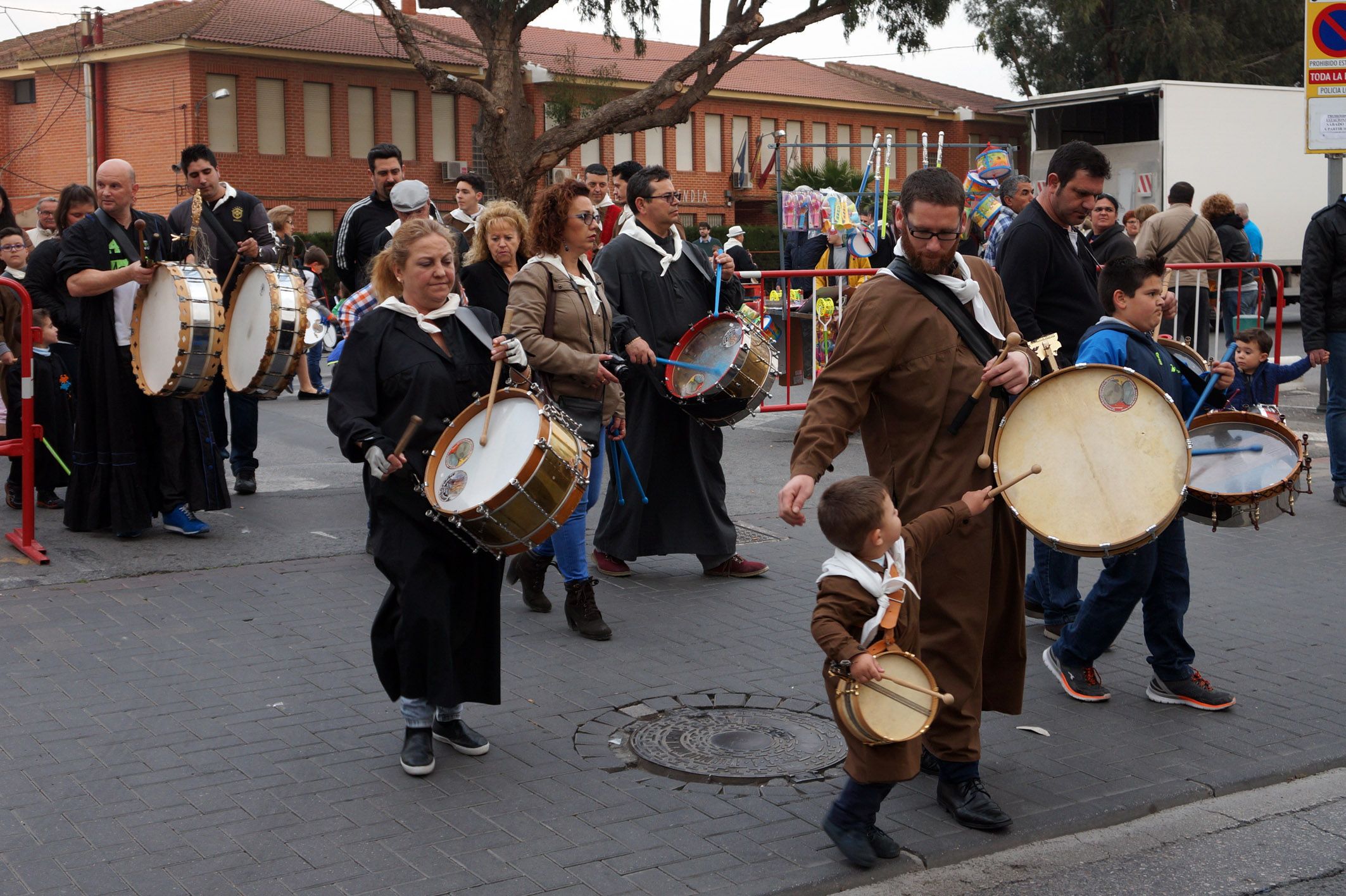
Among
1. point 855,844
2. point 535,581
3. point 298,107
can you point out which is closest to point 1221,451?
point 855,844

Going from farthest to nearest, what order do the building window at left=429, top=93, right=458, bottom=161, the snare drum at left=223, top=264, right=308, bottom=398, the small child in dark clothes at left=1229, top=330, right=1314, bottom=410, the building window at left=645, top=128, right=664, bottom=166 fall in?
the building window at left=645, top=128, right=664, bottom=166
the building window at left=429, top=93, right=458, bottom=161
the snare drum at left=223, top=264, right=308, bottom=398
the small child in dark clothes at left=1229, top=330, right=1314, bottom=410

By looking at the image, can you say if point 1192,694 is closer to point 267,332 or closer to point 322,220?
point 267,332

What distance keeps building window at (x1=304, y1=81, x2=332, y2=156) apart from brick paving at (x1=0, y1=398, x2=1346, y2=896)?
3855cm

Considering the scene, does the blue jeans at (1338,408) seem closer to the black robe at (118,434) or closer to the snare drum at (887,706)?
the snare drum at (887,706)

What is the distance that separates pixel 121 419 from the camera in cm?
851

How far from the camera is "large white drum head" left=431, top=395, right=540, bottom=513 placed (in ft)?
16.1

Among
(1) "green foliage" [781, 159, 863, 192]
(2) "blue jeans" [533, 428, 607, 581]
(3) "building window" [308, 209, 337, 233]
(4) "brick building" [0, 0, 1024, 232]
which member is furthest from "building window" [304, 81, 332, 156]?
(2) "blue jeans" [533, 428, 607, 581]

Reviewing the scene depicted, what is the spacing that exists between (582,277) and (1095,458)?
307 centimetres

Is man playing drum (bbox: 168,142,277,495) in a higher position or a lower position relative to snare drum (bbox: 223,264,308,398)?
higher

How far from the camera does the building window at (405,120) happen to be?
46.4m

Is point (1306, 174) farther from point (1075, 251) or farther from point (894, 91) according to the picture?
point (894, 91)

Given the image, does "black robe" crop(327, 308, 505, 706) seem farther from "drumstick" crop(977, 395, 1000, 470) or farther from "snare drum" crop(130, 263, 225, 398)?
"snare drum" crop(130, 263, 225, 398)

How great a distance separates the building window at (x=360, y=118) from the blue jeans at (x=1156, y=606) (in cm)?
4171

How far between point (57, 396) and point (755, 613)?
202 inches
